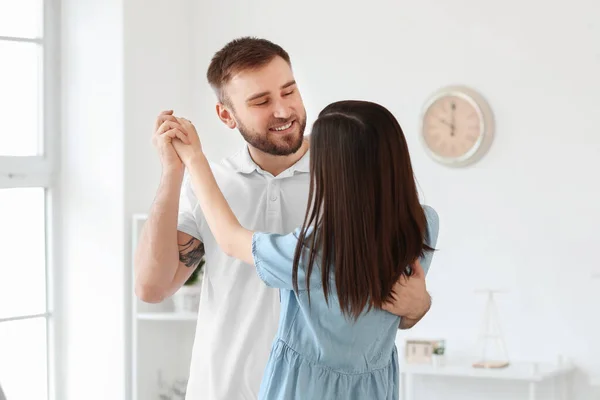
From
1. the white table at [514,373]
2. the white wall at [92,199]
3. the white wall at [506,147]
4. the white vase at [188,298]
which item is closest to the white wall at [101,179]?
the white wall at [92,199]

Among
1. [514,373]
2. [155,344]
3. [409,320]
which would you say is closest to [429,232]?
[409,320]

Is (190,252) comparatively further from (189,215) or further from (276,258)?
(276,258)

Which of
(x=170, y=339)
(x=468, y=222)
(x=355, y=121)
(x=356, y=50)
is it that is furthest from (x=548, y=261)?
(x=355, y=121)

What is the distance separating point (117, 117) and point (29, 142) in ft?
1.30

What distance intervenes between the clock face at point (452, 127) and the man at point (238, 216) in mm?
2154

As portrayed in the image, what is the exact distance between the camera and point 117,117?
3957 mm

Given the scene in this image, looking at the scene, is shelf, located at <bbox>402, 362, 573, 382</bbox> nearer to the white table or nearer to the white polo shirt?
the white table

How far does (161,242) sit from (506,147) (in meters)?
2.40

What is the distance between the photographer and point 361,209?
153cm

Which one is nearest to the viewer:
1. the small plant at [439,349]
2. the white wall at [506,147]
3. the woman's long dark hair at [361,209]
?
the woman's long dark hair at [361,209]

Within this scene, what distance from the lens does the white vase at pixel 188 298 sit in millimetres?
4047

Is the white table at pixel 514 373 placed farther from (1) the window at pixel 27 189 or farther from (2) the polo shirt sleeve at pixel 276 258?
(2) the polo shirt sleeve at pixel 276 258

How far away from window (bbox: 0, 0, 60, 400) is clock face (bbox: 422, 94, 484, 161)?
5.21ft

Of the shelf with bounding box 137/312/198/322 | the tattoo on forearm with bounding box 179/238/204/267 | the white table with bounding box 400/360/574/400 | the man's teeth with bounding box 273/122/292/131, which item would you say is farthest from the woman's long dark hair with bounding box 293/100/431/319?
the shelf with bounding box 137/312/198/322
